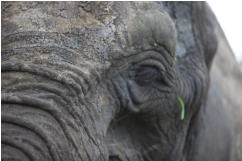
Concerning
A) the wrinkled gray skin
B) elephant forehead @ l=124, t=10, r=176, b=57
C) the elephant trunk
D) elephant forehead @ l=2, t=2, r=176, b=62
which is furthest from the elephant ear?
the elephant trunk

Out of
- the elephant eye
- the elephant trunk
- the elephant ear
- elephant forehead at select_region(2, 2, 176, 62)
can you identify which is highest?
the elephant ear

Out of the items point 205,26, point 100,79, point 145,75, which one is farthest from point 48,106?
point 205,26

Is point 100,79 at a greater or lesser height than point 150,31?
lesser

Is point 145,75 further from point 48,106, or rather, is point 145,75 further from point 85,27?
point 48,106

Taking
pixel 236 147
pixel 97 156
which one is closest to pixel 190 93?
pixel 97 156

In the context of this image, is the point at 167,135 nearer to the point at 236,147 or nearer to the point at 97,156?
the point at 97,156

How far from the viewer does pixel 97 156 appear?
4.01 feet

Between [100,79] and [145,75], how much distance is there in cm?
25

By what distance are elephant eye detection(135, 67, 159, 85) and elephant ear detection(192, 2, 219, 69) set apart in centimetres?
46

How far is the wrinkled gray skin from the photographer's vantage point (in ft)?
3.60

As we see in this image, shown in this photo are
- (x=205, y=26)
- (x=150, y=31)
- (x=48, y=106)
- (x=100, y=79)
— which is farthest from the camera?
(x=205, y=26)

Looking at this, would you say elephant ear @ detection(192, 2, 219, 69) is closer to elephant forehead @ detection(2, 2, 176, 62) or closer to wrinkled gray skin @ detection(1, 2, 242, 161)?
wrinkled gray skin @ detection(1, 2, 242, 161)

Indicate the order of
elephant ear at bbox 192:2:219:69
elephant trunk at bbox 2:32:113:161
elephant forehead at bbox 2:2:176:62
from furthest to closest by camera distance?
elephant ear at bbox 192:2:219:69 → elephant forehead at bbox 2:2:176:62 → elephant trunk at bbox 2:32:113:161

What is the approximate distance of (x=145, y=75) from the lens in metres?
1.49
